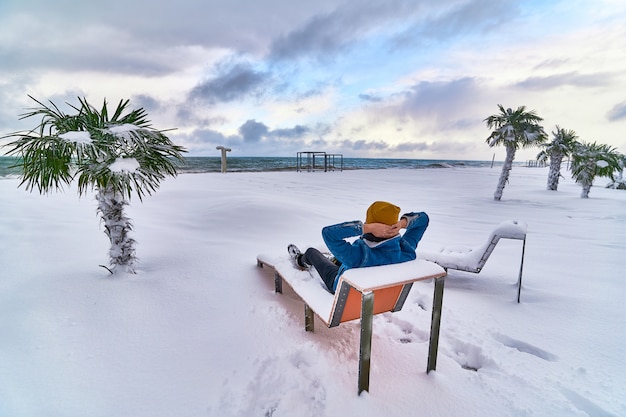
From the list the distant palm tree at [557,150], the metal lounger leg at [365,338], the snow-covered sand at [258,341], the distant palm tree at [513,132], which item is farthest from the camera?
the distant palm tree at [557,150]

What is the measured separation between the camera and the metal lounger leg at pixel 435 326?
2268mm

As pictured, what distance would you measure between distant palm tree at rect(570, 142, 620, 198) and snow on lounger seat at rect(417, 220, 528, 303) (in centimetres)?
1592

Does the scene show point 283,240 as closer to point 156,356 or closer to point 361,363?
point 156,356

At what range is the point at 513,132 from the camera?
47.3 ft

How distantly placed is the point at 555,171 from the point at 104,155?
78.2 feet

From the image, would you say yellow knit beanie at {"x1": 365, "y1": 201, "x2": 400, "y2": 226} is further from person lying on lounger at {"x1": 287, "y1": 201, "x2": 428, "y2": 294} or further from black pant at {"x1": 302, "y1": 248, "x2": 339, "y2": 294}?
black pant at {"x1": 302, "y1": 248, "x2": 339, "y2": 294}

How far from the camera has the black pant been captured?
2.86m

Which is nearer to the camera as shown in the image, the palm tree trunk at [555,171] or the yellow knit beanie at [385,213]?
the yellow knit beanie at [385,213]

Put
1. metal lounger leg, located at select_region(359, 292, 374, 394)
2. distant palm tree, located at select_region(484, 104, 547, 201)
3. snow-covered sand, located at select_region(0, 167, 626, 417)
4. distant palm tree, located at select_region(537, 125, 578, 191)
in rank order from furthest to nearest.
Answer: distant palm tree, located at select_region(537, 125, 578, 191), distant palm tree, located at select_region(484, 104, 547, 201), snow-covered sand, located at select_region(0, 167, 626, 417), metal lounger leg, located at select_region(359, 292, 374, 394)

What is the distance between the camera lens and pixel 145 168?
11.3ft

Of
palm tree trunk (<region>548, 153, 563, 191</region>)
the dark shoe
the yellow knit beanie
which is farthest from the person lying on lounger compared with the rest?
palm tree trunk (<region>548, 153, 563, 191</region>)

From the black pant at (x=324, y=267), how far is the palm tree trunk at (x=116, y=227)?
2.25m

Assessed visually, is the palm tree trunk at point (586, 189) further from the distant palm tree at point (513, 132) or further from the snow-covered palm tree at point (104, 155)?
the snow-covered palm tree at point (104, 155)

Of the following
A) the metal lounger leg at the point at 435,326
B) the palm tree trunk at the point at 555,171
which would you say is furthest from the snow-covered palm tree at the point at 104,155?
the palm tree trunk at the point at 555,171
